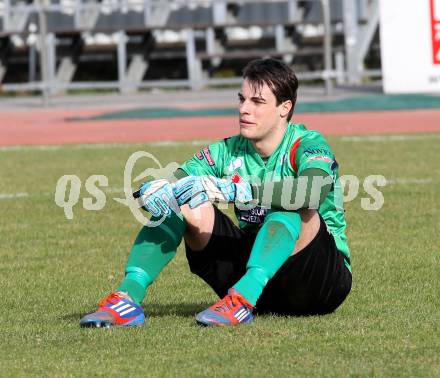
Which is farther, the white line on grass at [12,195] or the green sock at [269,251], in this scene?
the white line on grass at [12,195]

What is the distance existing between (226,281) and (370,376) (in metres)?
1.16

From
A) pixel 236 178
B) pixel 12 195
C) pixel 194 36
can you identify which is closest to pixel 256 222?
pixel 236 178

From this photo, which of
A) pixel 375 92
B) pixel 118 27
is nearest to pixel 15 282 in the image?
pixel 375 92

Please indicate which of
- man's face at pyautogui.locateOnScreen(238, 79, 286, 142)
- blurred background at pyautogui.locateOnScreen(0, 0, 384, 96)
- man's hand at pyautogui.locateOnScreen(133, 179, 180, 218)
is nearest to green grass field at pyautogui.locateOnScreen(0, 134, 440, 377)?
man's hand at pyautogui.locateOnScreen(133, 179, 180, 218)

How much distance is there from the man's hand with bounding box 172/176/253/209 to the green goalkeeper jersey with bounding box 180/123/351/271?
0.18m

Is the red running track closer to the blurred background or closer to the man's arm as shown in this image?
the blurred background

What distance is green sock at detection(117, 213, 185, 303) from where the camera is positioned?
16.3ft

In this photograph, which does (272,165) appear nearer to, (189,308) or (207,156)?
(207,156)

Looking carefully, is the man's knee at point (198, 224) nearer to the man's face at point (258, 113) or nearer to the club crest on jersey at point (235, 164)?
the club crest on jersey at point (235, 164)

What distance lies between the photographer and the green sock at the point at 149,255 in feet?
16.3

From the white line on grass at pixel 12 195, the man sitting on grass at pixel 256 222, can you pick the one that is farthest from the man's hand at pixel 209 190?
the white line on grass at pixel 12 195

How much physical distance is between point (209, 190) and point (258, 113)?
1.40 feet

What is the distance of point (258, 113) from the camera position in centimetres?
504

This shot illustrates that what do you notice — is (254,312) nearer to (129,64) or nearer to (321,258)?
(321,258)
